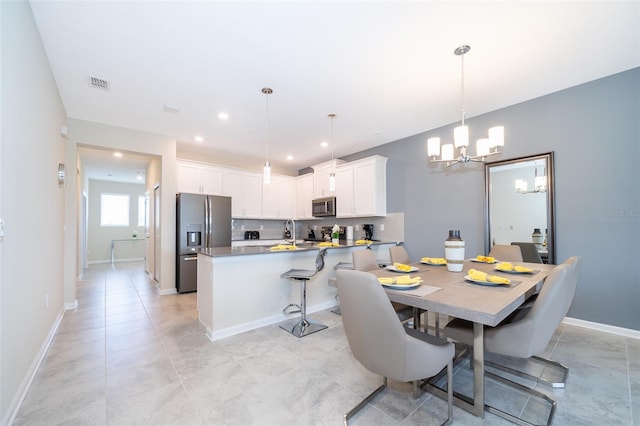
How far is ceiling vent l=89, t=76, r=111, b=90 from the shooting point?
2.89m

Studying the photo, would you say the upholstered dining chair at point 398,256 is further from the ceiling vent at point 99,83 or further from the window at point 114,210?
the window at point 114,210

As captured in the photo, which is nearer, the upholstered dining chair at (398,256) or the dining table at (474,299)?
the dining table at (474,299)

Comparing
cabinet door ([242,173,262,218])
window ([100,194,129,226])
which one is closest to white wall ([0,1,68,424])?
cabinet door ([242,173,262,218])

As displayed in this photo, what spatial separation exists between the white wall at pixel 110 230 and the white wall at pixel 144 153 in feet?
16.7

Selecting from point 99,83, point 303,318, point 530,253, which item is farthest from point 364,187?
point 99,83

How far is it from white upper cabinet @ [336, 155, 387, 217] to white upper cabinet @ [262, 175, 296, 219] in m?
1.61

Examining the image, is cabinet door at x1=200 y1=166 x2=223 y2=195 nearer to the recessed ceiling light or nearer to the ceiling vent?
the recessed ceiling light

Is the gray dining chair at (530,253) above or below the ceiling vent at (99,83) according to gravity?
below

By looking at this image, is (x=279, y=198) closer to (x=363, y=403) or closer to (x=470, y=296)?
(x=363, y=403)

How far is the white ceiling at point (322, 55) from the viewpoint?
2023mm

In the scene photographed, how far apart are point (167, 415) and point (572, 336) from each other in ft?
12.2

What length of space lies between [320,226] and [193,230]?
284cm

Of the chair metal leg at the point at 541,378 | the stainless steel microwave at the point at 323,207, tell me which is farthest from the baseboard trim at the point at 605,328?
the stainless steel microwave at the point at 323,207

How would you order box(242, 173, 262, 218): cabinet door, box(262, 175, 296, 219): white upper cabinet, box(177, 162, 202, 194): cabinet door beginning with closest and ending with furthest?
1. box(177, 162, 202, 194): cabinet door
2. box(242, 173, 262, 218): cabinet door
3. box(262, 175, 296, 219): white upper cabinet
